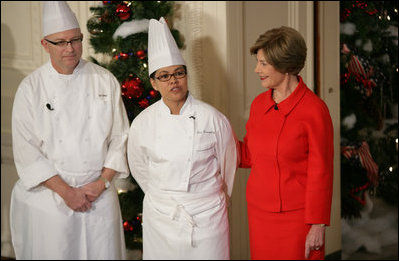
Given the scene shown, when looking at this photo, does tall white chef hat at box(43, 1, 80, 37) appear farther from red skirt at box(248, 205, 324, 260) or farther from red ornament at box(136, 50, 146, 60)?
red skirt at box(248, 205, 324, 260)

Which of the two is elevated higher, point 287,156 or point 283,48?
point 283,48

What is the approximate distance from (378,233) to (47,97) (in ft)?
5.97

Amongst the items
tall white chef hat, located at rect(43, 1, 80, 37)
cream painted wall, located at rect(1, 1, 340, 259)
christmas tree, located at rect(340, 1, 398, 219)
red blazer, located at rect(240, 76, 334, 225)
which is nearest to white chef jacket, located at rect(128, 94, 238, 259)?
red blazer, located at rect(240, 76, 334, 225)

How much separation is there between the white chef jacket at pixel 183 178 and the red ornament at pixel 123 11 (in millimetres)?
350

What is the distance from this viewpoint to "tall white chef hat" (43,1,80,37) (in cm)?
201

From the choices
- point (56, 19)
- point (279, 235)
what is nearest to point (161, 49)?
point (56, 19)

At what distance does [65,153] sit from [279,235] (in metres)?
0.69

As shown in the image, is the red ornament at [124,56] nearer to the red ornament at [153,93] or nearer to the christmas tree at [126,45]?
the christmas tree at [126,45]

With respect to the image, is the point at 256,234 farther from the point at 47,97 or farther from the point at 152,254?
the point at 47,97

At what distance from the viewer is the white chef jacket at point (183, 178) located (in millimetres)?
2080

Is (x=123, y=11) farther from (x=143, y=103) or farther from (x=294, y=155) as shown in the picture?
(x=294, y=155)

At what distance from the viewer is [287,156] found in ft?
7.00

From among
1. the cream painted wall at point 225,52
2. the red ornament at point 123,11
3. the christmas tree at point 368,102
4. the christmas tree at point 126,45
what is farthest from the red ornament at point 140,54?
the christmas tree at point 368,102

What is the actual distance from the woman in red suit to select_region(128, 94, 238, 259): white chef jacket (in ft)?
0.40
